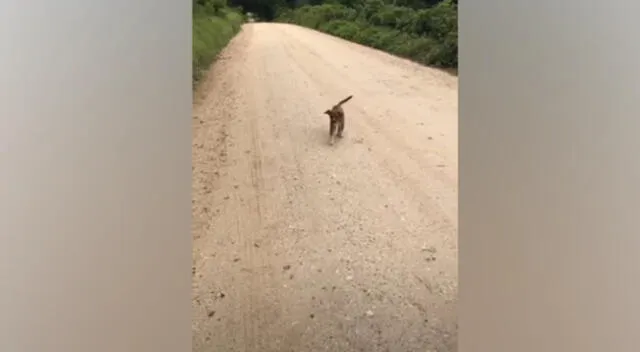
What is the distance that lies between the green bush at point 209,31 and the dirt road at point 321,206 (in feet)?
0.17

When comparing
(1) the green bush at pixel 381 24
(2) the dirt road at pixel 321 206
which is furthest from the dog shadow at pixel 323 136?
(1) the green bush at pixel 381 24

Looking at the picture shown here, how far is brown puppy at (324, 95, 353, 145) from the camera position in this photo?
2795mm

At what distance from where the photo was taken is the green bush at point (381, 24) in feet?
9.39

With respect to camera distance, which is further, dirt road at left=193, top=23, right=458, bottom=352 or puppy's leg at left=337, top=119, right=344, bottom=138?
puppy's leg at left=337, top=119, right=344, bottom=138

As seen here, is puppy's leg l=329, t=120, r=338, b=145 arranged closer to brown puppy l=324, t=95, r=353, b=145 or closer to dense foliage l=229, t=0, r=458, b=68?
brown puppy l=324, t=95, r=353, b=145

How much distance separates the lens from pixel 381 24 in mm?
2979

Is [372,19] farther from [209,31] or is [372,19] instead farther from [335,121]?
[209,31]

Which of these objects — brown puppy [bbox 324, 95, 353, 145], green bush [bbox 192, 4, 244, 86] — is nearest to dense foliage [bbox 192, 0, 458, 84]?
green bush [bbox 192, 4, 244, 86]

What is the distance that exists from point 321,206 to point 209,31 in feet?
2.91

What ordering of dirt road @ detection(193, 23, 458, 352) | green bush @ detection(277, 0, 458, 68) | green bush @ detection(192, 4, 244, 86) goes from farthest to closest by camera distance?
green bush @ detection(277, 0, 458, 68), green bush @ detection(192, 4, 244, 86), dirt road @ detection(193, 23, 458, 352)

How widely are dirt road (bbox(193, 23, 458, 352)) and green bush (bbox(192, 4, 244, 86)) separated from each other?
53 millimetres

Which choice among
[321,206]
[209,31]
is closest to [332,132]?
[321,206]
